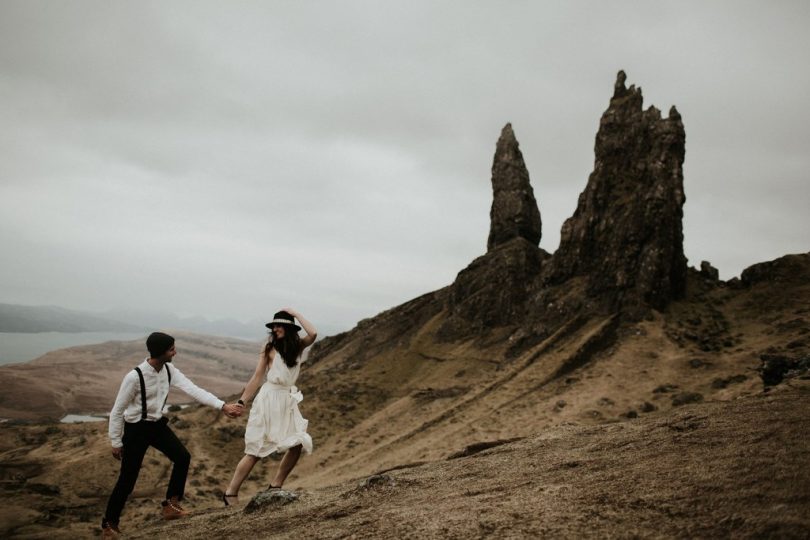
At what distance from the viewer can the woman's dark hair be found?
712 centimetres

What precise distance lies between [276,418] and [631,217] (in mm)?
30507

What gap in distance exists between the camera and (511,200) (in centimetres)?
4659

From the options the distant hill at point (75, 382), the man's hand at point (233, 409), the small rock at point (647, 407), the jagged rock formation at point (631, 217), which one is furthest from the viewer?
→ the distant hill at point (75, 382)

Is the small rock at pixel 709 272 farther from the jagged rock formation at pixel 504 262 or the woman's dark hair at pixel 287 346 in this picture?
the woman's dark hair at pixel 287 346

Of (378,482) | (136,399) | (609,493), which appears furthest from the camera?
(378,482)

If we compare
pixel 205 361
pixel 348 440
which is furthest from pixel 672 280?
pixel 205 361

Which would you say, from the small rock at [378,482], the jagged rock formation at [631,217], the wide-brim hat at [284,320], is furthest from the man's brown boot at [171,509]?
the jagged rock formation at [631,217]

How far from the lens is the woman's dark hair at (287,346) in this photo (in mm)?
7117

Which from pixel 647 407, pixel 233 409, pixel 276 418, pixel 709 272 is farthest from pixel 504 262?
pixel 233 409

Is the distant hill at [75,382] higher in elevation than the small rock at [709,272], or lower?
lower

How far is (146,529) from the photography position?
687 centimetres

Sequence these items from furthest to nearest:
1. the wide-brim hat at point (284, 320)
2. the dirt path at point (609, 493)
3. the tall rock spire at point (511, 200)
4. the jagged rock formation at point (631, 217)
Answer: the tall rock spire at point (511, 200) < the jagged rock formation at point (631, 217) < the wide-brim hat at point (284, 320) < the dirt path at point (609, 493)

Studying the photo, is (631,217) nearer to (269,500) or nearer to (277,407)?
(277,407)

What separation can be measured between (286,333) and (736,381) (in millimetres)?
19818
